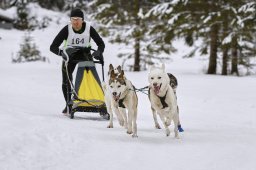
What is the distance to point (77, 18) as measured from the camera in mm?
7941

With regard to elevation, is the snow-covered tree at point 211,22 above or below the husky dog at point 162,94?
above

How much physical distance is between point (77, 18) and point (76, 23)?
0.50 feet

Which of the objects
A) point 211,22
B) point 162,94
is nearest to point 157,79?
point 162,94

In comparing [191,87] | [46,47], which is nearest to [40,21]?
[46,47]

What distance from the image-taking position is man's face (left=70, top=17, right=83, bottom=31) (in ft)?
26.1

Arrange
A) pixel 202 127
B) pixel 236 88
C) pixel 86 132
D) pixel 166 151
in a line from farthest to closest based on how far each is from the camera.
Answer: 1. pixel 236 88
2. pixel 202 127
3. pixel 86 132
4. pixel 166 151

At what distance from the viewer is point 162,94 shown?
626cm

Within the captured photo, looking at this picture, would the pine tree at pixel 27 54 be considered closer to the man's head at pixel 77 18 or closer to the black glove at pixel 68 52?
the black glove at pixel 68 52

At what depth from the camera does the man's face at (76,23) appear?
26.1 feet

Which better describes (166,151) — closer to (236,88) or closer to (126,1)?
(236,88)

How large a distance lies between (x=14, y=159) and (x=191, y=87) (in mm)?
12563

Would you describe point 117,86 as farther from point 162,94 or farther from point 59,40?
point 59,40

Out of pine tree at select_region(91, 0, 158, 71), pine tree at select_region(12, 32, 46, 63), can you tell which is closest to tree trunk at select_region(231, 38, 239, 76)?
pine tree at select_region(91, 0, 158, 71)

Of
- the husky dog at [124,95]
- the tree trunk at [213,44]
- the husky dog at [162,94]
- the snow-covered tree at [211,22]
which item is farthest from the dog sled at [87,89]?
the tree trunk at [213,44]
